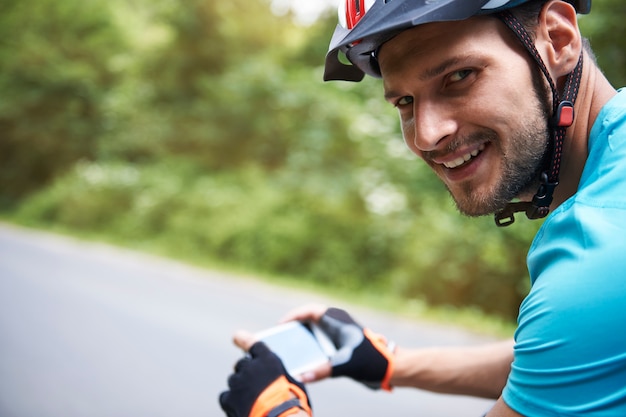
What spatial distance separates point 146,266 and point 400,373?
26.8 ft

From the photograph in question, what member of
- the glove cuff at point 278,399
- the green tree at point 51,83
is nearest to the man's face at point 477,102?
the glove cuff at point 278,399

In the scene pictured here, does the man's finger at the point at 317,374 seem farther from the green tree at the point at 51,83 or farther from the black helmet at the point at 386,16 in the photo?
the green tree at the point at 51,83

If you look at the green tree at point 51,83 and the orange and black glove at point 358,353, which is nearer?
the orange and black glove at point 358,353

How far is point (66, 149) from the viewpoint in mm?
17641

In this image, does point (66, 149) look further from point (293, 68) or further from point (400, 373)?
point (400, 373)

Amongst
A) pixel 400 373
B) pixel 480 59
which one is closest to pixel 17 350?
pixel 400 373

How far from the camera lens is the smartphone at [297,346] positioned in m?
1.78

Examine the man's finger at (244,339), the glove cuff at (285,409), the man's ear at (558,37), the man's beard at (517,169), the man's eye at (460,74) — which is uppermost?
the man's eye at (460,74)

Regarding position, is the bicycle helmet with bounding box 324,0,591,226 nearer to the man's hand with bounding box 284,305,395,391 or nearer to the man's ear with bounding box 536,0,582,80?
the man's ear with bounding box 536,0,582,80

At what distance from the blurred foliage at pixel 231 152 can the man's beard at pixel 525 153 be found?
431cm

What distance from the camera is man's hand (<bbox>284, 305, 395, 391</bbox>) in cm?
184

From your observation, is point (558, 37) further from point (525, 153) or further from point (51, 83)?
point (51, 83)

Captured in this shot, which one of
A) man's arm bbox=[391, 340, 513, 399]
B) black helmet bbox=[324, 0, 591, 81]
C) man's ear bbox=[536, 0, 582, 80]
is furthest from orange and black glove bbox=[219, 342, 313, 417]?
man's ear bbox=[536, 0, 582, 80]

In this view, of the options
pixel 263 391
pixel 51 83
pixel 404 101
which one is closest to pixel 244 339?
pixel 263 391
